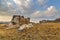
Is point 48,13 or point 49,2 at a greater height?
point 49,2

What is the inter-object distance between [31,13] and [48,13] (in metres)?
0.53

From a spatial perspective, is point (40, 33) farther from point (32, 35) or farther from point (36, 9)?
point (36, 9)

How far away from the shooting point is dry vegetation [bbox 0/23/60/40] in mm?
4441

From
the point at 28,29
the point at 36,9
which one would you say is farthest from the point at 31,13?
the point at 28,29

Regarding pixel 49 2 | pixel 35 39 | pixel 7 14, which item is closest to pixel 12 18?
pixel 7 14

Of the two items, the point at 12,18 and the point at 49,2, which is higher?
the point at 49,2

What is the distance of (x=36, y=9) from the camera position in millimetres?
4680

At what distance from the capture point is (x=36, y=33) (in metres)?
4.52

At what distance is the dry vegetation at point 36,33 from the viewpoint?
14.6 feet

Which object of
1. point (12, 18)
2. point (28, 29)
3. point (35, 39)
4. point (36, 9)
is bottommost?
point (35, 39)

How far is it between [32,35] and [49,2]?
1.16 meters

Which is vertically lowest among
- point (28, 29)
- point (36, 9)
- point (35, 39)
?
point (35, 39)

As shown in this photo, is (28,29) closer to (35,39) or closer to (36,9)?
(35,39)

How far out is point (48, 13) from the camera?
15.2ft
